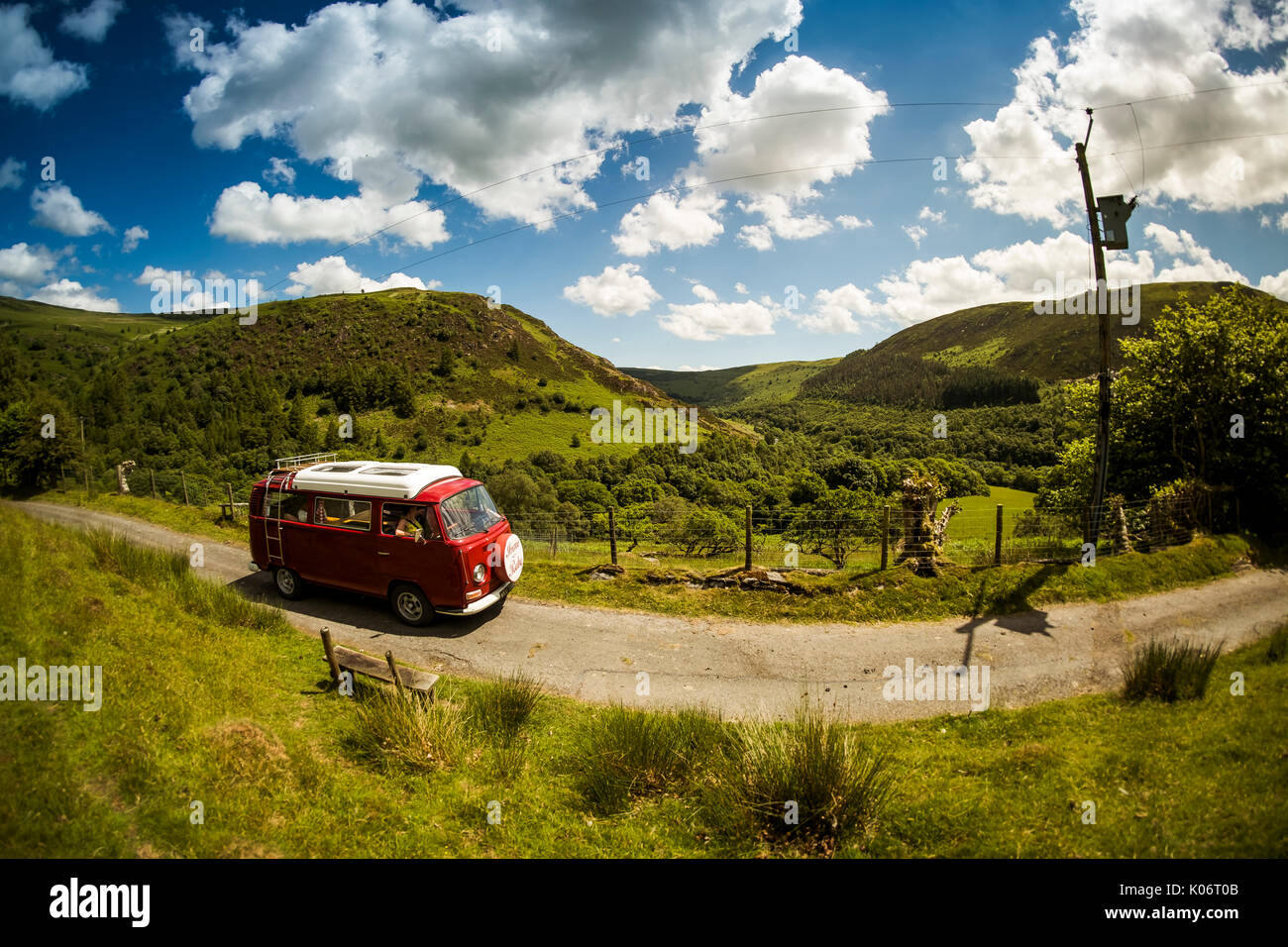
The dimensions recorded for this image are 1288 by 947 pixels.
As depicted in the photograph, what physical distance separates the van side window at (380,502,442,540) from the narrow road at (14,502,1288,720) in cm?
198

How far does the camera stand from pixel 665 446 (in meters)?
98.2

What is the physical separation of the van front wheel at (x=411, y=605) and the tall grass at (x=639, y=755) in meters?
5.27

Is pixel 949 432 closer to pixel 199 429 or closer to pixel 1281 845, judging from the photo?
pixel 1281 845

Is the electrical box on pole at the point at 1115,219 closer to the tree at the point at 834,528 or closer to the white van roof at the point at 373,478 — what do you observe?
the white van roof at the point at 373,478

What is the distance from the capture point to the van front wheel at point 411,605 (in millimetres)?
10148

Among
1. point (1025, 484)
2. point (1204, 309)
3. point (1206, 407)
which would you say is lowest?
point (1025, 484)

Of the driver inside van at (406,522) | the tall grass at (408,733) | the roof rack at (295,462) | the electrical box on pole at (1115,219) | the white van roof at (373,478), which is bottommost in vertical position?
the tall grass at (408,733)

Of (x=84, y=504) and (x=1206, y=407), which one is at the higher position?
(x=1206, y=407)

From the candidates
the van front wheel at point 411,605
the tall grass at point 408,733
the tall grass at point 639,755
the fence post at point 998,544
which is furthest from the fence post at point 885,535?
the van front wheel at point 411,605

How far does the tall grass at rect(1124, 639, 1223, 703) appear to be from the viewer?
670 cm

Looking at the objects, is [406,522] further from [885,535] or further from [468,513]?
[885,535]

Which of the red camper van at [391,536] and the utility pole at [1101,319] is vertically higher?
the utility pole at [1101,319]


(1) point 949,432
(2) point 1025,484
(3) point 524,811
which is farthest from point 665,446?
(3) point 524,811
